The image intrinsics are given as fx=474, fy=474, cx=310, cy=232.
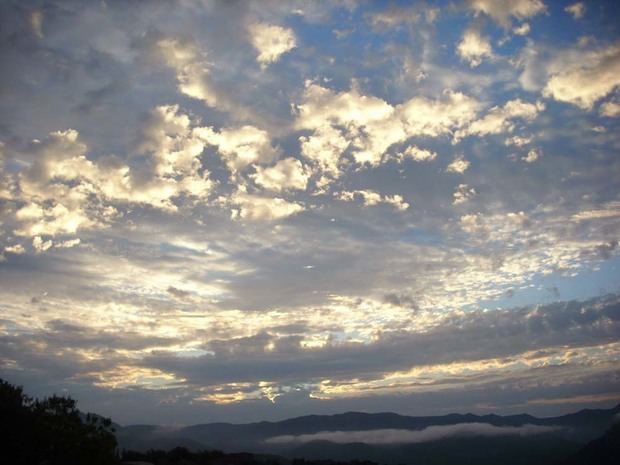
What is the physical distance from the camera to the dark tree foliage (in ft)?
128

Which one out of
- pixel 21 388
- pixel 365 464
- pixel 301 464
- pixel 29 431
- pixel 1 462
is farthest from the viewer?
pixel 365 464

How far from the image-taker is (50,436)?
135 feet

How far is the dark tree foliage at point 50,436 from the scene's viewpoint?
38.9 metres

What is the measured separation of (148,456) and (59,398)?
2971 centimetres

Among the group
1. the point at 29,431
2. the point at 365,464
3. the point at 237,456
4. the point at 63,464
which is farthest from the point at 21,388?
the point at 365,464

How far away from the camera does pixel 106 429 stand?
4434 centimetres

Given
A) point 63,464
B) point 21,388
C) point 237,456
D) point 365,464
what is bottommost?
point 365,464

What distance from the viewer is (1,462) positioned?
37.6 meters

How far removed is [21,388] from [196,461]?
32.4 m

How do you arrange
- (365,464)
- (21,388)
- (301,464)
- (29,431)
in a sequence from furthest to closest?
(365,464)
(301,464)
(21,388)
(29,431)

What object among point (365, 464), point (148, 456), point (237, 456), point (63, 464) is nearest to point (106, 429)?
point (63, 464)

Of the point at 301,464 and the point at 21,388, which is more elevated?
the point at 21,388

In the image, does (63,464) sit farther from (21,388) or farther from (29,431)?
→ (21,388)

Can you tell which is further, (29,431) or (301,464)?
(301,464)
